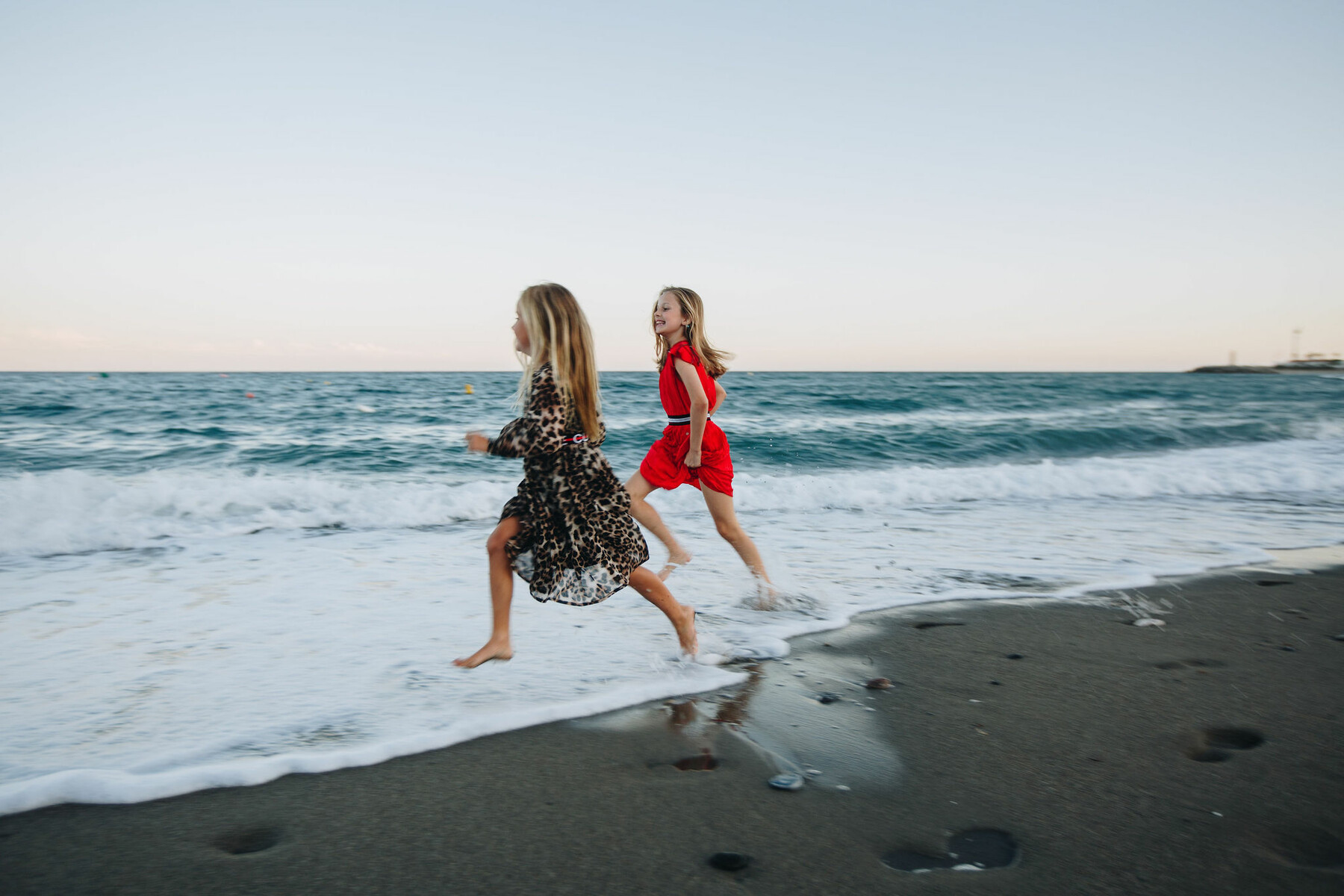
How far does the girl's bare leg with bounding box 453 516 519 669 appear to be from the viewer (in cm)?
306

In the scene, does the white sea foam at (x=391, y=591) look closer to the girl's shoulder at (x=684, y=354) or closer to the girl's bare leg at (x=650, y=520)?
the girl's bare leg at (x=650, y=520)

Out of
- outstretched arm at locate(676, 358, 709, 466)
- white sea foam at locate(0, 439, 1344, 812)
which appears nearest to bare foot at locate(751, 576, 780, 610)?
white sea foam at locate(0, 439, 1344, 812)

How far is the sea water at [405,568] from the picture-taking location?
2.74 metres

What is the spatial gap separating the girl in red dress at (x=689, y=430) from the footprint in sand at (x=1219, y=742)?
7.08 ft

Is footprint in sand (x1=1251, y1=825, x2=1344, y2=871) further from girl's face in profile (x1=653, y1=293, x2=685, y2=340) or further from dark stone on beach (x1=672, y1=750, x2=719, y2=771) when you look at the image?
girl's face in profile (x1=653, y1=293, x2=685, y2=340)

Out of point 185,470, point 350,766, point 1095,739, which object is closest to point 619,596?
point 350,766

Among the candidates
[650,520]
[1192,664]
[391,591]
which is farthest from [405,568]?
[1192,664]

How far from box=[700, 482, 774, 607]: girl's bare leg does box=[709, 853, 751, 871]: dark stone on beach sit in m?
2.33

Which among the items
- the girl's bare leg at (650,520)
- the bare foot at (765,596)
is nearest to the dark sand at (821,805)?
the bare foot at (765,596)

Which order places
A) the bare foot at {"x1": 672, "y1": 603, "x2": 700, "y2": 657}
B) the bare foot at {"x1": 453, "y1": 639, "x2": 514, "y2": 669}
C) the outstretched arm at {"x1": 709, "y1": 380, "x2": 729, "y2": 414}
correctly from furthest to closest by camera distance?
the outstretched arm at {"x1": 709, "y1": 380, "x2": 729, "y2": 414} < the bare foot at {"x1": 672, "y1": 603, "x2": 700, "y2": 657} < the bare foot at {"x1": 453, "y1": 639, "x2": 514, "y2": 669}

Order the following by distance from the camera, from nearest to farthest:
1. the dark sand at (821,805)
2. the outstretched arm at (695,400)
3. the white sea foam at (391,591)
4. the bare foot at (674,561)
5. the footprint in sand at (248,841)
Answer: the dark sand at (821,805)
the footprint in sand at (248,841)
the white sea foam at (391,591)
the outstretched arm at (695,400)
the bare foot at (674,561)

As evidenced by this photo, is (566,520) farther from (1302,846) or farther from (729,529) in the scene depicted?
(1302,846)

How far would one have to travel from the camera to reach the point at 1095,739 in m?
2.53

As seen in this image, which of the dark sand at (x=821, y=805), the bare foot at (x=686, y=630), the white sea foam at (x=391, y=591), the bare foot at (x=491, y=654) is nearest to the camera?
the dark sand at (x=821, y=805)
